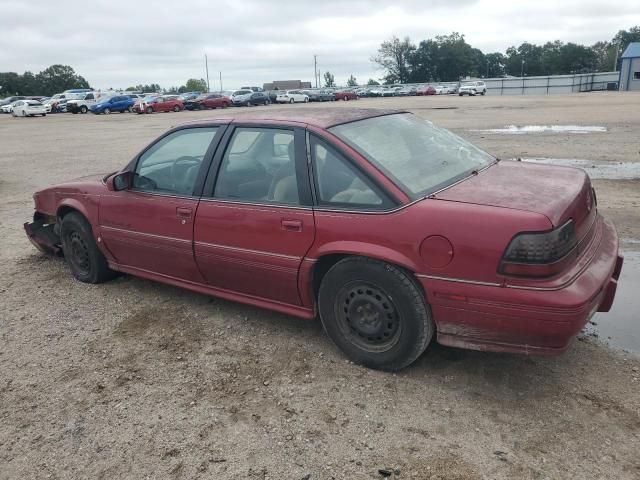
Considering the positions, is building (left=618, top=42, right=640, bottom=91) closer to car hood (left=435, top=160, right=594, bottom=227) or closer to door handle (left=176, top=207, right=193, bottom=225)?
car hood (left=435, top=160, right=594, bottom=227)

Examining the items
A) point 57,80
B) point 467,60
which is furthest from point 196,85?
point 467,60

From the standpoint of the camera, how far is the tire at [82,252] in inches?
196

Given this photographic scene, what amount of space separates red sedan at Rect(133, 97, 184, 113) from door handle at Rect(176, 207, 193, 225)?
42144 mm

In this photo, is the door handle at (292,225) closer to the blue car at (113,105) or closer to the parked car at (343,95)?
the blue car at (113,105)

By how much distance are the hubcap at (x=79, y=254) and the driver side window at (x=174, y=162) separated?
3.51 feet

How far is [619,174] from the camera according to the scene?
9.03 m

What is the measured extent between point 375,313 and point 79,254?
328cm

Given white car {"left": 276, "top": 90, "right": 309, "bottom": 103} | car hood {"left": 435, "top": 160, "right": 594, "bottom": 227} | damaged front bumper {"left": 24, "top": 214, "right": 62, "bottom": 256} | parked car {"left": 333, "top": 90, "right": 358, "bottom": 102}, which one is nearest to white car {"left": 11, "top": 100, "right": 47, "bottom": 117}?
white car {"left": 276, "top": 90, "right": 309, "bottom": 103}

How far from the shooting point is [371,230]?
313cm

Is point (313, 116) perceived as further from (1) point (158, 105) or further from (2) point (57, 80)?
(2) point (57, 80)

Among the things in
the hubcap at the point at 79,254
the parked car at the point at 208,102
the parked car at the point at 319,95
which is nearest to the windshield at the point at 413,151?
the hubcap at the point at 79,254

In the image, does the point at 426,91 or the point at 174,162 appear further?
the point at 426,91

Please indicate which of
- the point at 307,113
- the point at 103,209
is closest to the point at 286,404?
the point at 307,113

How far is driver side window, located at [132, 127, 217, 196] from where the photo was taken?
13.5 ft
